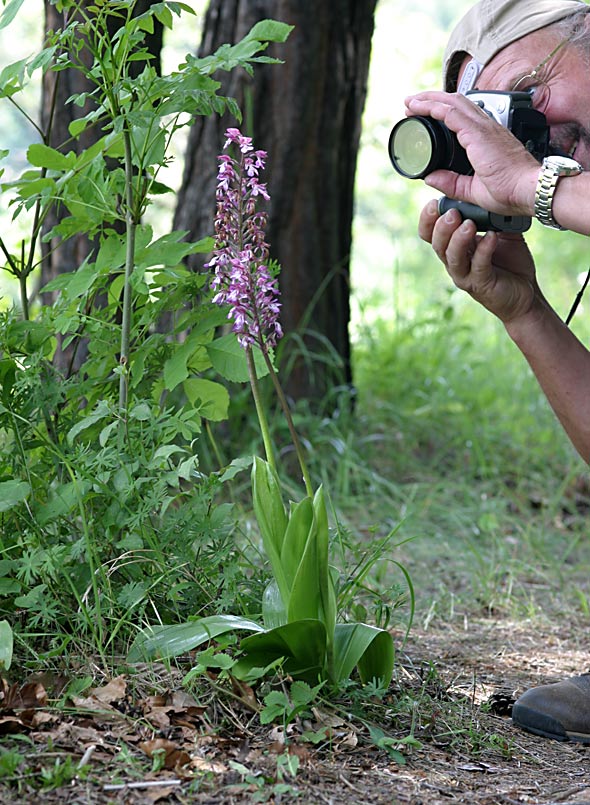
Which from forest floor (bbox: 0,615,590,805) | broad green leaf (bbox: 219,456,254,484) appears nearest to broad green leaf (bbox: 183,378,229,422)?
broad green leaf (bbox: 219,456,254,484)

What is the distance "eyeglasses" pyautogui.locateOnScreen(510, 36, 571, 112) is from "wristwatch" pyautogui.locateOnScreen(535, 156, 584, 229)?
1.13 ft

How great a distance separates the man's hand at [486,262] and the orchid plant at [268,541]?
0.52 metres

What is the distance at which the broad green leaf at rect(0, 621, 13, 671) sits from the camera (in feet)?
4.76

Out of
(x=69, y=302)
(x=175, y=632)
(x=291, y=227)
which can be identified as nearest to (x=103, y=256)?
(x=69, y=302)

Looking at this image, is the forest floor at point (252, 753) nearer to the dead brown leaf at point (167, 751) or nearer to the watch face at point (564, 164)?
the dead brown leaf at point (167, 751)

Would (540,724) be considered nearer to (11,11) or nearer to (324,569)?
(324,569)

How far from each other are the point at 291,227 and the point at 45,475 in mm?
1959

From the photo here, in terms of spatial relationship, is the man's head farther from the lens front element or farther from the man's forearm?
the man's forearm

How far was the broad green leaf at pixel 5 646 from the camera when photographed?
1.45m

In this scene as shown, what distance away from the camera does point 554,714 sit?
175cm

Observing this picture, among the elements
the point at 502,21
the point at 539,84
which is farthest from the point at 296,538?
the point at 502,21

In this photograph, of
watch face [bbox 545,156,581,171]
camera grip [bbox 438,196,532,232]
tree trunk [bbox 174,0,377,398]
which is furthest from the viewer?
tree trunk [bbox 174,0,377,398]

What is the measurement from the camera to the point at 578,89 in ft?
6.37

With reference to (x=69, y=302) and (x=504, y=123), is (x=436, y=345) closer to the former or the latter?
(x=504, y=123)
